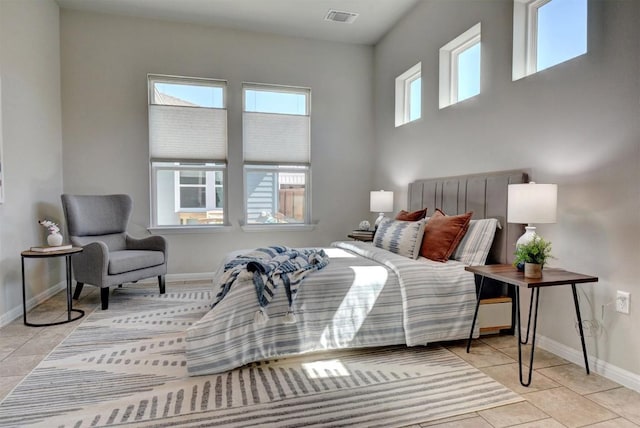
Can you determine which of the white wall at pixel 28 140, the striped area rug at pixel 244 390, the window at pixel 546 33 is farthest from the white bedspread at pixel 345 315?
the white wall at pixel 28 140

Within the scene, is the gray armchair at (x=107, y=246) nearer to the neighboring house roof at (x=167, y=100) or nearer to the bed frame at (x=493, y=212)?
the neighboring house roof at (x=167, y=100)

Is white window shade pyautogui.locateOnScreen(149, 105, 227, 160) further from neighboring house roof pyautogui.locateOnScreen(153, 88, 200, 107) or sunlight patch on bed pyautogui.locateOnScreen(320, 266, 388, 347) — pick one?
sunlight patch on bed pyautogui.locateOnScreen(320, 266, 388, 347)

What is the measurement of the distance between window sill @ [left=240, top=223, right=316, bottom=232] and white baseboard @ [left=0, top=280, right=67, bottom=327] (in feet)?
6.89

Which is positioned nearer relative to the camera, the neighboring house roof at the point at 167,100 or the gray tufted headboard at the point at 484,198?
the gray tufted headboard at the point at 484,198

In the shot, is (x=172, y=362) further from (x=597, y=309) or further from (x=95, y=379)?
(x=597, y=309)

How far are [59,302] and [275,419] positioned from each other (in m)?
3.03

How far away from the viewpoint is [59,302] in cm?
362

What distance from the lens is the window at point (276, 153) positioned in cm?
478

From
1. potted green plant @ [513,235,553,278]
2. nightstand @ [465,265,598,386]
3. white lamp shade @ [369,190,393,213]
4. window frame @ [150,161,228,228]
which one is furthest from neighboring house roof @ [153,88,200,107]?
potted green plant @ [513,235,553,278]

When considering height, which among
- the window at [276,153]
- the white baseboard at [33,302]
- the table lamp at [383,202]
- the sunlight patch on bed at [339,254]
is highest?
the window at [276,153]

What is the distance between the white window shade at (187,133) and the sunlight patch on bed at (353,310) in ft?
9.65

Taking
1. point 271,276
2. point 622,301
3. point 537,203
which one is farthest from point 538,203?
point 271,276

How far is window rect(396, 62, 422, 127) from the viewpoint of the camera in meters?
4.39

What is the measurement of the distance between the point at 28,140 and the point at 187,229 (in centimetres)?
178
